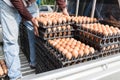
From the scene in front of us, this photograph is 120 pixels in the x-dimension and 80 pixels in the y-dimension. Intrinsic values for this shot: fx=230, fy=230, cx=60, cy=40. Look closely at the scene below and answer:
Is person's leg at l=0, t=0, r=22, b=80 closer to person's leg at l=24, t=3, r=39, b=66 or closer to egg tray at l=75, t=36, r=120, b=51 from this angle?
person's leg at l=24, t=3, r=39, b=66

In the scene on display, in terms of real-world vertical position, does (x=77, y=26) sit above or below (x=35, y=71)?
above

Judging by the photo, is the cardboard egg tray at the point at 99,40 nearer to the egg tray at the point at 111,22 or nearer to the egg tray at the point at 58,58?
the egg tray at the point at 58,58

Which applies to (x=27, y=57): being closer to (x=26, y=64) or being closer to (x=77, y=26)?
(x=26, y=64)

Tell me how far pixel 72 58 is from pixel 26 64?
1126 millimetres

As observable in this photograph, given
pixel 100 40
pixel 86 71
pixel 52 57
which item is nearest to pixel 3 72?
pixel 52 57

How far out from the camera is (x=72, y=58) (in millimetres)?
2684

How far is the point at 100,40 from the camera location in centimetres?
294

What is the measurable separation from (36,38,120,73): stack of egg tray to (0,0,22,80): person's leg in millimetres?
425

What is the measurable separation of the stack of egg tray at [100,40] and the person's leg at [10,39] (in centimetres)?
100

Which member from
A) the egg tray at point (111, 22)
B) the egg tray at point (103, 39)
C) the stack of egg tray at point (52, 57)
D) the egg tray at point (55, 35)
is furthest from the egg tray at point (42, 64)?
the egg tray at point (111, 22)

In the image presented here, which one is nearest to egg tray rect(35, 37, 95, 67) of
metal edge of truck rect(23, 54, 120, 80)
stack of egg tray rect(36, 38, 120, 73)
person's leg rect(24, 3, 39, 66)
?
stack of egg tray rect(36, 38, 120, 73)

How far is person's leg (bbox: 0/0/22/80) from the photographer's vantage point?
2.82 metres

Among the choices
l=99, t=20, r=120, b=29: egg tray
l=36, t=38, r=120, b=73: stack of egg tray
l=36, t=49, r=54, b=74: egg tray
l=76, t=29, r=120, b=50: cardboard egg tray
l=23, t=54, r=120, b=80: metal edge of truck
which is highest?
l=99, t=20, r=120, b=29: egg tray

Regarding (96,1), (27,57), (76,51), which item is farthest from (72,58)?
(96,1)
